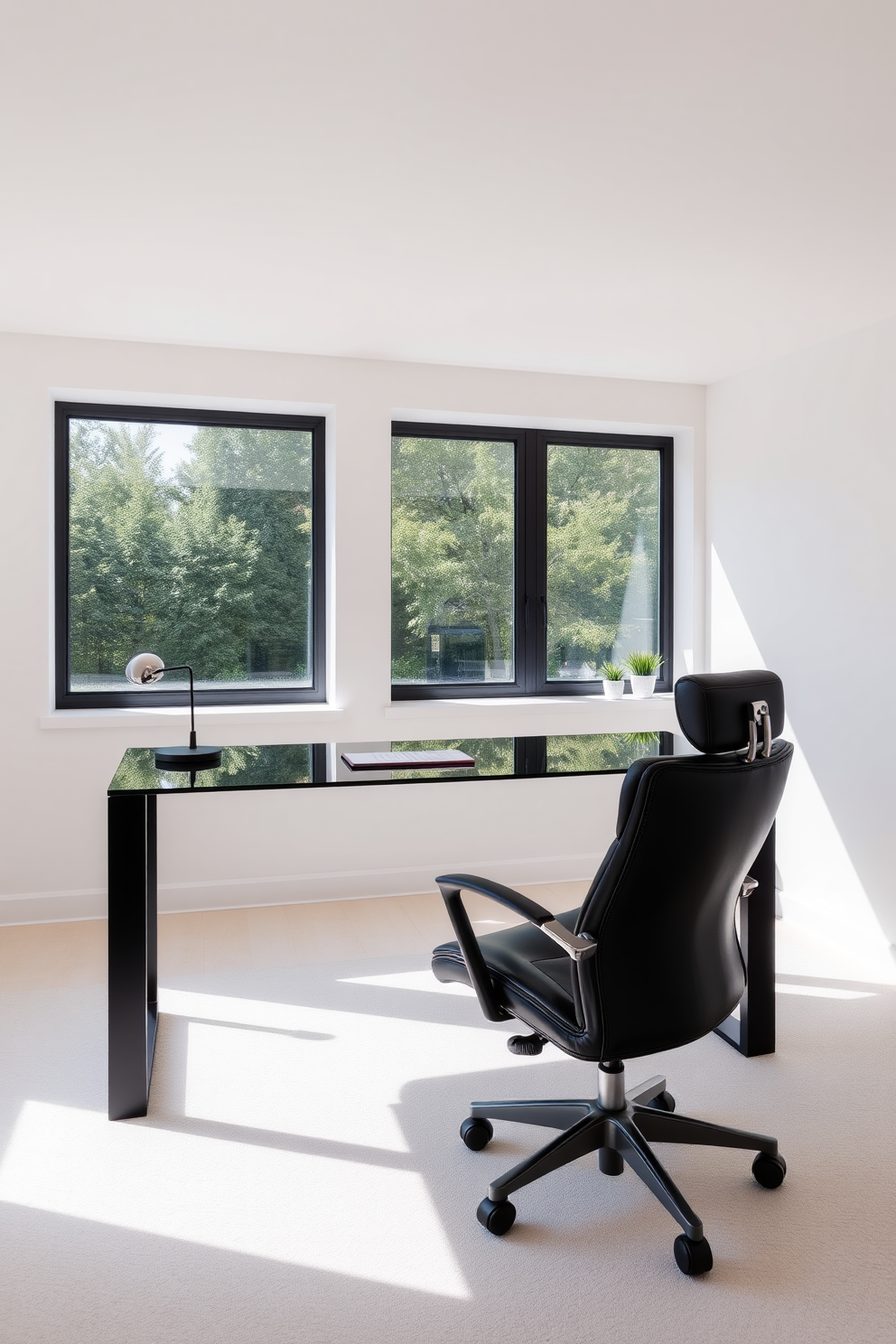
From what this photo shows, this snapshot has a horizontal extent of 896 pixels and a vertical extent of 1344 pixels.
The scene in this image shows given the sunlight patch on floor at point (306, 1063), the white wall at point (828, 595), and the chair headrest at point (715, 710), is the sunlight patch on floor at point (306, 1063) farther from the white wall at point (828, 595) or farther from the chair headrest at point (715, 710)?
the white wall at point (828, 595)

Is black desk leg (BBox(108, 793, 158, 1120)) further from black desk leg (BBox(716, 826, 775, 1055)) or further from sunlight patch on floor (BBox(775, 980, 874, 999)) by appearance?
sunlight patch on floor (BBox(775, 980, 874, 999))

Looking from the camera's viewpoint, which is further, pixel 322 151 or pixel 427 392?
pixel 427 392

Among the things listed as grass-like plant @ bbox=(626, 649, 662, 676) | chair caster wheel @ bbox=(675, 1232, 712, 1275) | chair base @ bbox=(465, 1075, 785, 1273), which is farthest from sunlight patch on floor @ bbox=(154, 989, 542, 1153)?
grass-like plant @ bbox=(626, 649, 662, 676)

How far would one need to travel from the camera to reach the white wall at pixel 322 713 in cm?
412

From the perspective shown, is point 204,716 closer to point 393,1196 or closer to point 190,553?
point 190,553

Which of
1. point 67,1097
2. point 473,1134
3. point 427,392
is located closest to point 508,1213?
point 473,1134

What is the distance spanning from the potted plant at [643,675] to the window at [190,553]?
1.63m

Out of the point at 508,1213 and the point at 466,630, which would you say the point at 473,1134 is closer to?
the point at 508,1213

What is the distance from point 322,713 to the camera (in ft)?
14.7

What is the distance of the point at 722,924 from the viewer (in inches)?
83.8

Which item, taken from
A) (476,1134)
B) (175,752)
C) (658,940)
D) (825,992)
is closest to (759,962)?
(825,992)

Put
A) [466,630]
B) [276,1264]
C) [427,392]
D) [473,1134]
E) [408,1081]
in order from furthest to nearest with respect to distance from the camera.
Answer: [466,630] → [427,392] → [408,1081] → [473,1134] → [276,1264]

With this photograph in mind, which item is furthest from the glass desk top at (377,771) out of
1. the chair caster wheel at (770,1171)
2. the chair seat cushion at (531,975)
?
the chair caster wheel at (770,1171)

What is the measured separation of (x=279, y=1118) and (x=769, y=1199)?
125 centimetres
